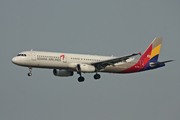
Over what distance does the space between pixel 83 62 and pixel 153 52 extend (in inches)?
668

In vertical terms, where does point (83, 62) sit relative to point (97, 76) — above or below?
above

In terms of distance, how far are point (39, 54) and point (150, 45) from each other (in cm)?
2489

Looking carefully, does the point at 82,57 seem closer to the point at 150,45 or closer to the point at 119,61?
the point at 119,61

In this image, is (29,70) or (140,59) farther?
(140,59)

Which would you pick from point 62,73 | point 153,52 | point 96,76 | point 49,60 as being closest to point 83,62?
point 96,76

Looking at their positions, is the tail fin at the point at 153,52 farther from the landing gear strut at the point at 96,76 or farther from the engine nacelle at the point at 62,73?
the engine nacelle at the point at 62,73

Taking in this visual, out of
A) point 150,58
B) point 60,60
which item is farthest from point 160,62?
point 60,60

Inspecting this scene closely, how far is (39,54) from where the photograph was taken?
56.2 meters

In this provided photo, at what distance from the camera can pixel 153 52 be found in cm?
6662

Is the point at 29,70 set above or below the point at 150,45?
below

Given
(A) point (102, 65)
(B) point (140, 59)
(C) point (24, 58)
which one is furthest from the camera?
(B) point (140, 59)

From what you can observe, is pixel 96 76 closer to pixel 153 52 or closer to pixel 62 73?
pixel 62 73

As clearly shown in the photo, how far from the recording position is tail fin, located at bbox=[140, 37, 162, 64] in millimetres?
65312

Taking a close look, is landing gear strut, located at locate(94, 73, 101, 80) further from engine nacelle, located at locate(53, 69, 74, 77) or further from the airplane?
engine nacelle, located at locate(53, 69, 74, 77)
